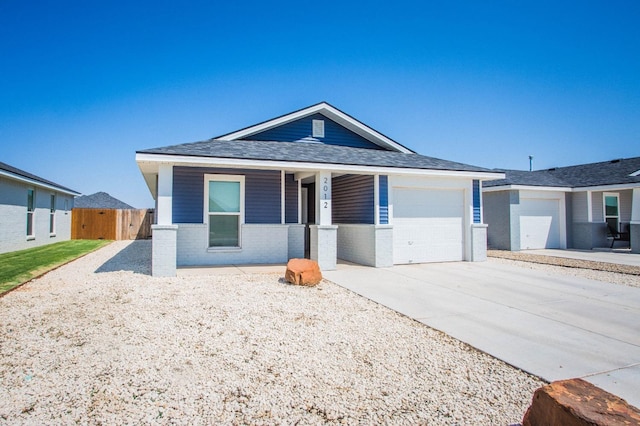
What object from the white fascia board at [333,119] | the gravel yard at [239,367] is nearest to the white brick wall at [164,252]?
the gravel yard at [239,367]

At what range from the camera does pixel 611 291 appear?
758 centimetres

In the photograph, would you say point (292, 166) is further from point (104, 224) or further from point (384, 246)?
point (104, 224)

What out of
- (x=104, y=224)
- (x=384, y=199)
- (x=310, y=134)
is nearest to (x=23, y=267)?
(x=310, y=134)

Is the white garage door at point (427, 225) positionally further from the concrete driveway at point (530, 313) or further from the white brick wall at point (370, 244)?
the concrete driveway at point (530, 313)

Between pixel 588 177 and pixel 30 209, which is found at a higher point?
pixel 588 177

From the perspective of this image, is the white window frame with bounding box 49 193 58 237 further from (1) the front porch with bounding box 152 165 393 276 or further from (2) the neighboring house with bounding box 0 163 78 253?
(1) the front porch with bounding box 152 165 393 276

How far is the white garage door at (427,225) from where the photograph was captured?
36.9 feet

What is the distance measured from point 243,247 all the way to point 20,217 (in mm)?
11585

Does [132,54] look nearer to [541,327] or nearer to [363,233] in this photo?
[363,233]

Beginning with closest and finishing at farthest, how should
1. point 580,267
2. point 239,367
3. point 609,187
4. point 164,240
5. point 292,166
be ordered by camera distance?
point 239,367
point 164,240
point 292,166
point 580,267
point 609,187

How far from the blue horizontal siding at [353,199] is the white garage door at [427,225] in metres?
0.90

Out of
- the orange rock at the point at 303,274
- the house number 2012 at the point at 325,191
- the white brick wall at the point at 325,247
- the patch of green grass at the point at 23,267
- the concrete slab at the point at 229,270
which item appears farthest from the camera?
the house number 2012 at the point at 325,191

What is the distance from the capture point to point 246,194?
1104cm

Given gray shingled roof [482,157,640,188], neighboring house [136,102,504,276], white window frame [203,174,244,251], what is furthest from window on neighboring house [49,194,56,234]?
gray shingled roof [482,157,640,188]
